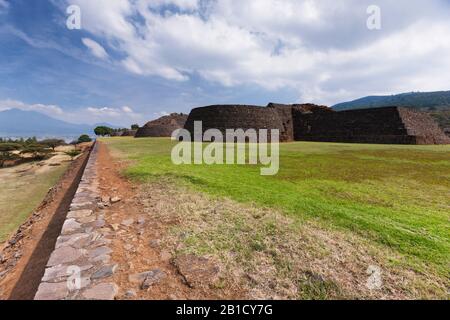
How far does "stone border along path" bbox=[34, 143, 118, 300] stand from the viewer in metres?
1.68

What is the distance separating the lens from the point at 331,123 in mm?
24375

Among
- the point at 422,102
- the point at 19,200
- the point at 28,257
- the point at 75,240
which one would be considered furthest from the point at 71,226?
the point at 422,102

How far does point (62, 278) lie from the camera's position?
1.82 metres

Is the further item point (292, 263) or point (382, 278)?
point (292, 263)

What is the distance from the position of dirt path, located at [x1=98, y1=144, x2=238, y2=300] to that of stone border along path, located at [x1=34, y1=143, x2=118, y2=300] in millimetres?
100

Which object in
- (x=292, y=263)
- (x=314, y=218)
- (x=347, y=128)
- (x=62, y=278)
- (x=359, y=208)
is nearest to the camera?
(x=62, y=278)

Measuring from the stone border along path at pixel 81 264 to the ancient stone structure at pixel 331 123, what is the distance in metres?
19.8

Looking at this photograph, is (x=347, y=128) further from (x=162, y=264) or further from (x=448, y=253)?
(x=162, y=264)

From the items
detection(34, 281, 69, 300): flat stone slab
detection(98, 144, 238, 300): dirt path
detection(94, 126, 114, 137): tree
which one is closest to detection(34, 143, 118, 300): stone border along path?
detection(34, 281, 69, 300): flat stone slab

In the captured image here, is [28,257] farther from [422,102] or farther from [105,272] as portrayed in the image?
[422,102]

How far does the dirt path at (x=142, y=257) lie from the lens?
1725 millimetres

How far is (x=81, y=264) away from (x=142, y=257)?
1.71 feet
